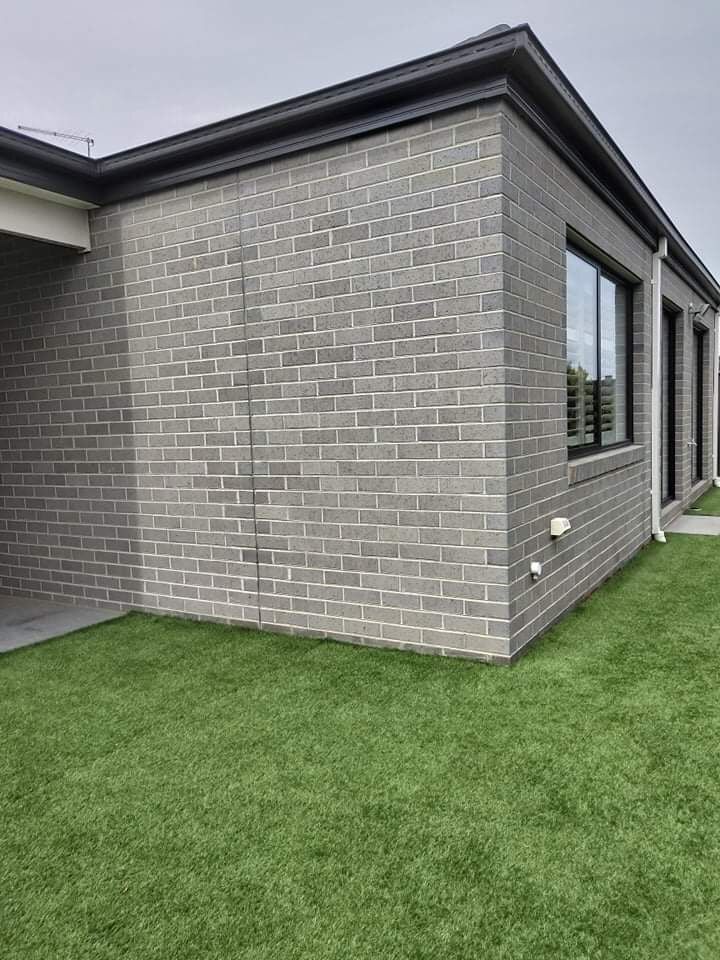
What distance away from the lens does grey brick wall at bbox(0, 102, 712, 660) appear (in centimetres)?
370

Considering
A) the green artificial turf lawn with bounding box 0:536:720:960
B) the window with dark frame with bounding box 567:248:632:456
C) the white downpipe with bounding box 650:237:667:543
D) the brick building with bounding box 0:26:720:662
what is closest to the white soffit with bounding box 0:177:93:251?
the brick building with bounding box 0:26:720:662

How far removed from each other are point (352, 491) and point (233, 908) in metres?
2.47

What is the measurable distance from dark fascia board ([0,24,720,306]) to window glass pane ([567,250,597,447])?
0.64 m

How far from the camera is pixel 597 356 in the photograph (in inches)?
222

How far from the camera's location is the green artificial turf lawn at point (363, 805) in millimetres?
1852

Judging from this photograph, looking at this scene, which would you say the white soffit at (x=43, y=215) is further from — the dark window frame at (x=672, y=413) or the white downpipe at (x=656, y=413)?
the dark window frame at (x=672, y=413)

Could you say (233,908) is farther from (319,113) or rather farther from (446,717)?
(319,113)

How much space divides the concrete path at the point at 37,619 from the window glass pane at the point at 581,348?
3.62 meters

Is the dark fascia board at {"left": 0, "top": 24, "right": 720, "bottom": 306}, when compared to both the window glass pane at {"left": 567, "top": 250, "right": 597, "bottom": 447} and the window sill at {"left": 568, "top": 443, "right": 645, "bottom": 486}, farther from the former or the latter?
the window sill at {"left": 568, "top": 443, "right": 645, "bottom": 486}

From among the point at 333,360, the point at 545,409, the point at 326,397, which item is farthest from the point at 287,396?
the point at 545,409

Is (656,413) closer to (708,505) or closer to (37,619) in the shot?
(708,505)

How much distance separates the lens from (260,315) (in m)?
4.32

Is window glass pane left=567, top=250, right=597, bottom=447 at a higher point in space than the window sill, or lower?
higher

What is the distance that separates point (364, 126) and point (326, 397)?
1482 mm
